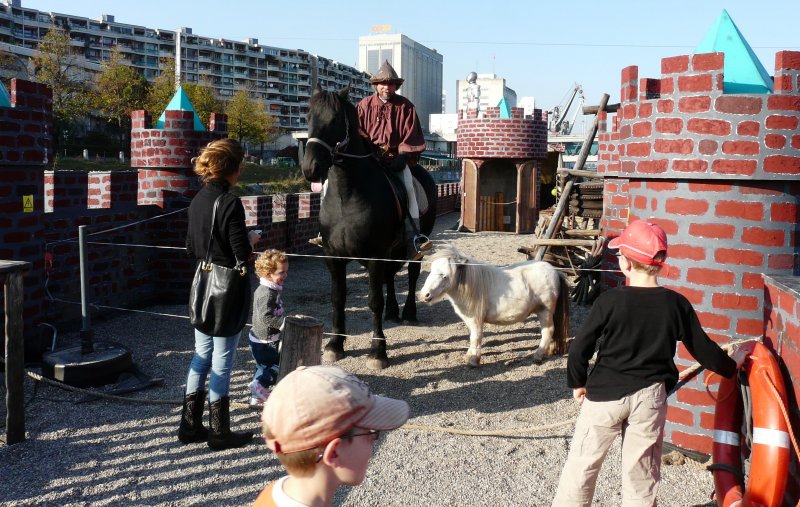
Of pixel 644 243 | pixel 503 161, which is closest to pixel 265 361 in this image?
pixel 644 243

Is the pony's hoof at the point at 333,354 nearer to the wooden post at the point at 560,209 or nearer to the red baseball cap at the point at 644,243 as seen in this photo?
the red baseball cap at the point at 644,243

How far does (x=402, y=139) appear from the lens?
7.79 metres

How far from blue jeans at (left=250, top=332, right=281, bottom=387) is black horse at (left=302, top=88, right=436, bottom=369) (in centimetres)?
116

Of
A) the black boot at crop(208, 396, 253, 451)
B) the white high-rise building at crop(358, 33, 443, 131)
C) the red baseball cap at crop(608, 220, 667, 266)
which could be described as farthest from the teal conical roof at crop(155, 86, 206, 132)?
the white high-rise building at crop(358, 33, 443, 131)

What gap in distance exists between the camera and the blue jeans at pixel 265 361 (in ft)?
18.3

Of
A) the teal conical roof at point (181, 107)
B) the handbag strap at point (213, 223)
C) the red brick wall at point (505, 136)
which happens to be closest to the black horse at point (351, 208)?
the handbag strap at point (213, 223)

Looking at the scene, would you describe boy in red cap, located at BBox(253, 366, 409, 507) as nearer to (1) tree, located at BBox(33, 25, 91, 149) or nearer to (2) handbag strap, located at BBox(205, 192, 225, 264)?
(2) handbag strap, located at BBox(205, 192, 225, 264)

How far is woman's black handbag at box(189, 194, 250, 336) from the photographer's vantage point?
4484 millimetres

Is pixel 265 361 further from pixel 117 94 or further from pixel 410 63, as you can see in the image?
pixel 410 63

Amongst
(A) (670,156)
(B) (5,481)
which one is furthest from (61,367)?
(A) (670,156)

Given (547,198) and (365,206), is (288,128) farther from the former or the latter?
(365,206)

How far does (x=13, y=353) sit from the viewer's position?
4668mm

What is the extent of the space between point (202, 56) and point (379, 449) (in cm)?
11961

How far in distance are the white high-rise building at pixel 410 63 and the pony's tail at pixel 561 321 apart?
144 meters
